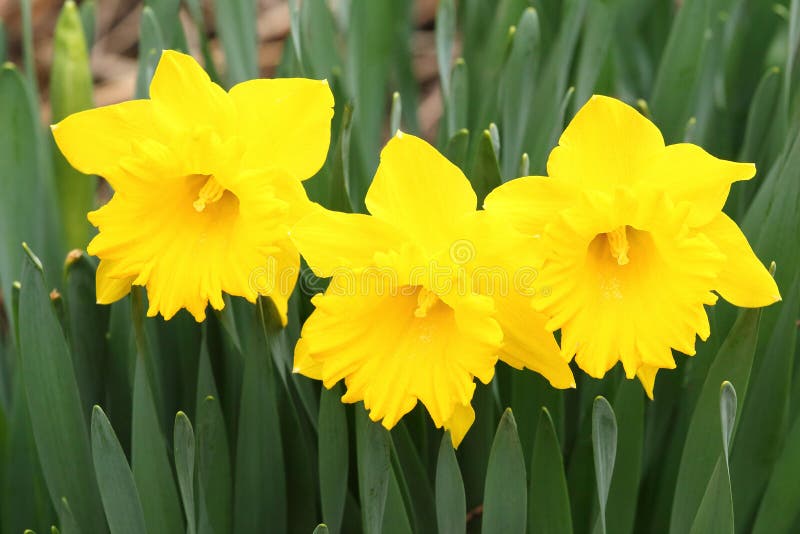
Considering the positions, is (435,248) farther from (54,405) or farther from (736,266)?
(54,405)

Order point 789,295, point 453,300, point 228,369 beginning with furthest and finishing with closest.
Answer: point 228,369 → point 789,295 → point 453,300

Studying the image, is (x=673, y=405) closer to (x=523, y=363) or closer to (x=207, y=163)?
(x=523, y=363)

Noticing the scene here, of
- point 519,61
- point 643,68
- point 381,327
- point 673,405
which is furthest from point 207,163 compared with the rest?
point 643,68

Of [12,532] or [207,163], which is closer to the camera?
[207,163]

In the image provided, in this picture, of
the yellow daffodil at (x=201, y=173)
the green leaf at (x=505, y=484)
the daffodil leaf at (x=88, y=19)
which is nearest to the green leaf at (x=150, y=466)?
the yellow daffodil at (x=201, y=173)

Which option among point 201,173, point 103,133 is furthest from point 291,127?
point 103,133

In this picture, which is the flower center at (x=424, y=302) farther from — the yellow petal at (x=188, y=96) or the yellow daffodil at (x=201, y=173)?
the yellow petal at (x=188, y=96)

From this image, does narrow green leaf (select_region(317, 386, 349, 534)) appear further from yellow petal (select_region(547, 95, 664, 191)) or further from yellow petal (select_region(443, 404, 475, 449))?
yellow petal (select_region(547, 95, 664, 191))
